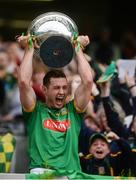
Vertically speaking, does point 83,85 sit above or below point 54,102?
above

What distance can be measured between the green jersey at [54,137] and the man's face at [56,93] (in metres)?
0.06

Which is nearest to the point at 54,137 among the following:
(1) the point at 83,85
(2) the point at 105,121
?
(1) the point at 83,85

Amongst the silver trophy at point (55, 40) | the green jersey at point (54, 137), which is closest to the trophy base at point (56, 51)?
the silver trophy at point (55, 40)

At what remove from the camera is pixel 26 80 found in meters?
8.25

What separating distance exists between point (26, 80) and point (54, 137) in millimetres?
580

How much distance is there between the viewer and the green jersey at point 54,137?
8211 millimetres

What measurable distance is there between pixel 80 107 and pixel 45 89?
0.40m

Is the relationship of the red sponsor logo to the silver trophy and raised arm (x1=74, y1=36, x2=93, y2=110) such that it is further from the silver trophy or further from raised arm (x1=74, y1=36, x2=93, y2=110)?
the silver trophy

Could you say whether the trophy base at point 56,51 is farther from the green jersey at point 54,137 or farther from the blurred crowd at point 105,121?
the blurred crowd at point 105,121

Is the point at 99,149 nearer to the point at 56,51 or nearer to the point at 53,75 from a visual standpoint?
the point at 53,75

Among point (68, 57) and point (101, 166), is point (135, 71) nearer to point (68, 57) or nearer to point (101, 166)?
point (101, 166)

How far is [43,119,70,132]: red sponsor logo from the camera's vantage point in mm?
8297

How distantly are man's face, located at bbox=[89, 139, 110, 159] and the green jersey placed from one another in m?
0.93

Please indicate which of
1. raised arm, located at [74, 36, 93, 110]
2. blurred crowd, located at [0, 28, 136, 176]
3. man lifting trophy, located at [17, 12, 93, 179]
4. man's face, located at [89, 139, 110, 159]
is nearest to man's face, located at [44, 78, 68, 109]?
man lifting trophy, located at [17, 12, 93, 179]
